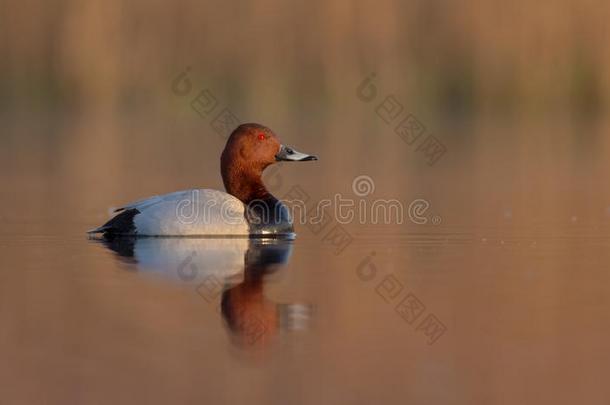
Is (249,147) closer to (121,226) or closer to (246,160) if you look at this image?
(246,160)

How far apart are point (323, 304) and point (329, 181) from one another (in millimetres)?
7688

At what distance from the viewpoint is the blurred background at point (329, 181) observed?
4984 millimetres

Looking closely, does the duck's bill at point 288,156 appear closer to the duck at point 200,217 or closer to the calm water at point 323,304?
the duck at point 200,217

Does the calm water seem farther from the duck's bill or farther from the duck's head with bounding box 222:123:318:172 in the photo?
the duck's head with bounding box 222:123:318:172

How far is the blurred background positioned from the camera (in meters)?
4.98

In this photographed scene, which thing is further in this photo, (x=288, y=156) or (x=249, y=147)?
(x=288, y=156)

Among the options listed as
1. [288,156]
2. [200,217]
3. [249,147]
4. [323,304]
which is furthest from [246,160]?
[323,304]

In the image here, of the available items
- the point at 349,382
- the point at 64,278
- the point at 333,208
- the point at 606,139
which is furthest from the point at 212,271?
the point at 606,139

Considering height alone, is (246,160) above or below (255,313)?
above

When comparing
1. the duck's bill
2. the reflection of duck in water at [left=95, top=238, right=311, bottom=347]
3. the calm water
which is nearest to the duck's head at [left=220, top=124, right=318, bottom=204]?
the duck's bill

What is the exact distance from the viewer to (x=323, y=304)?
6438mm

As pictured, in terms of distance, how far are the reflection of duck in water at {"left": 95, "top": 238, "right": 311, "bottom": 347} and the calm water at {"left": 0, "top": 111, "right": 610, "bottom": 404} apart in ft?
0.06

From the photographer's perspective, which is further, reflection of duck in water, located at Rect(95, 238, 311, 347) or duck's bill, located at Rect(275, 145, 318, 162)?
duck's bill, located at Rect(275, 145, 318, 162)

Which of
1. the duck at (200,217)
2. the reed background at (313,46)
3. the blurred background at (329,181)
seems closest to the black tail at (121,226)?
the duck at (200,217)
